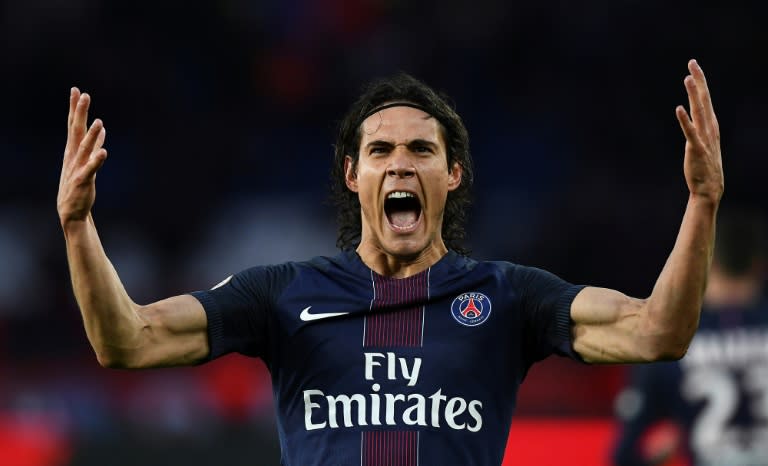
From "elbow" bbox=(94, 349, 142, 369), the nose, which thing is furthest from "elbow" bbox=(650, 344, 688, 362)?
"elbow" bbox=(94, 349, 142, 369)

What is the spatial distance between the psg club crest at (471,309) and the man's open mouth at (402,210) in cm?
30

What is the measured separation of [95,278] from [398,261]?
1.06 metres

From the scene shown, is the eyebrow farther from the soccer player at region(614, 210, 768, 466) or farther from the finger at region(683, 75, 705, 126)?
the soccer player at region(614, 210, 768, 466)

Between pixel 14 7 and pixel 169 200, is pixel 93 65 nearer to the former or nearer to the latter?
pixel 14 7

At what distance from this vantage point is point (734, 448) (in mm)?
5586

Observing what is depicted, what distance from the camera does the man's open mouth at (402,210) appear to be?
12.9ft

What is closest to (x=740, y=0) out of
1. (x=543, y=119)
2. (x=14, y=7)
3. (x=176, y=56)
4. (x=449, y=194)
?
(x=543, y=119)

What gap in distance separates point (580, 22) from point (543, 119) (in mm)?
1129

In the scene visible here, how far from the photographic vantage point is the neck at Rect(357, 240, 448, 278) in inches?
156

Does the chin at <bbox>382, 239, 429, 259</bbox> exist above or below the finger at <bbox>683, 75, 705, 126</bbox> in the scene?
below

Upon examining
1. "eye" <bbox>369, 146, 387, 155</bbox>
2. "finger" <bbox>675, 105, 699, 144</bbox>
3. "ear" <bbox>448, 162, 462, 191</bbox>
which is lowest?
"ear" <bbox>448, 162, 462, 191</bbox>

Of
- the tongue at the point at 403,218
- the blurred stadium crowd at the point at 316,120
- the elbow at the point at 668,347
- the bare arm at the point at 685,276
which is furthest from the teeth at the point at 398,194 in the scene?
the blurred stadium crowd at the point at 316,120

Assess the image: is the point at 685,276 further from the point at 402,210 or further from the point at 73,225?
the point at 73,225

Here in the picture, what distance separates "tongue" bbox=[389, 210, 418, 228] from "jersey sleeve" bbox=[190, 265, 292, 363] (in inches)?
15.6
